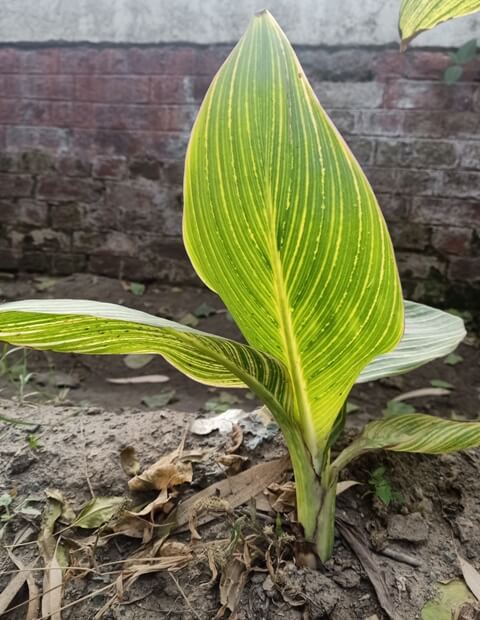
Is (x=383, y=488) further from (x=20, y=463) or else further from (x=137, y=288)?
(x=137, y=288)

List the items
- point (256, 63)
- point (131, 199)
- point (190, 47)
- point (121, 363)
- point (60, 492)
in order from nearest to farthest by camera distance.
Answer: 1. point (256, 63)
2. point (60, 492)
3. point (121, 363)
4. point (190, 47)
5. point (131, 199)

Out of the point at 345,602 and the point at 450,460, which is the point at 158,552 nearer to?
the point at 345,602

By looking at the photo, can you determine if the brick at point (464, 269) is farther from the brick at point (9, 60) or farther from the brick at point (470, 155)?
the brick at point (9, 60)

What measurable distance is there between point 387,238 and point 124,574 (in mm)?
547

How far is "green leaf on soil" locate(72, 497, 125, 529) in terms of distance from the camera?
0.79 m

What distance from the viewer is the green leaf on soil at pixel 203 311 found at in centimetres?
234

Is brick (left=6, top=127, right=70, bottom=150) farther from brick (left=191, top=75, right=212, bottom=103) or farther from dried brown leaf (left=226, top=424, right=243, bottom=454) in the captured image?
dried brown leaf (left=226, top=424, right=243, bottom=454)

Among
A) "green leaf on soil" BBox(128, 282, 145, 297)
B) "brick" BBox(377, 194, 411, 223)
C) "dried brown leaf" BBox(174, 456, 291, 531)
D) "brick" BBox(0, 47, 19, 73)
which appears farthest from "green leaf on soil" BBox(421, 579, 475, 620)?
"brick" BBox(0, 47, 19, 73)

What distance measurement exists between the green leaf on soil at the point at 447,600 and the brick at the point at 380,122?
1.84 meters

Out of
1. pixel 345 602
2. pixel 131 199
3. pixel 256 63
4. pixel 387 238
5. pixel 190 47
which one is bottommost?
pixel 345 602

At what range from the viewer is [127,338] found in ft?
1.93

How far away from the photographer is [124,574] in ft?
2.36

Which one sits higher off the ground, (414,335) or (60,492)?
(414,335)

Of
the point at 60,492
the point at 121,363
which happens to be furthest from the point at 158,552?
the point at 121,363
